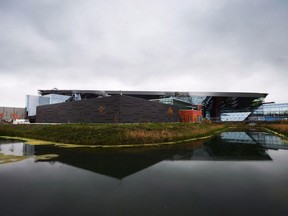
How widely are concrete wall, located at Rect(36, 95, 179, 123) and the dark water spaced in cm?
2575

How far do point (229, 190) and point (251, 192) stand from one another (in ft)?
2.62

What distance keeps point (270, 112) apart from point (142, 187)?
123125 mm

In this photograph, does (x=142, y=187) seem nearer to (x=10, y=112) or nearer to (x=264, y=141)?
(x=264, y=141)

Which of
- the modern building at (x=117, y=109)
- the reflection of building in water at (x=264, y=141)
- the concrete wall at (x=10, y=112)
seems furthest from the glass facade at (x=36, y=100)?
the reflection of building in water at (x=264, y=141)

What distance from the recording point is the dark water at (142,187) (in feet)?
20.2

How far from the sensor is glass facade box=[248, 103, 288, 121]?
103 metres

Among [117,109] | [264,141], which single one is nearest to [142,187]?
[264,141]

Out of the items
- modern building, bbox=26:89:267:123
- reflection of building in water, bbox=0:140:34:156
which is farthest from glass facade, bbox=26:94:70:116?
reflection of building in water, bbox=0:140:34:156

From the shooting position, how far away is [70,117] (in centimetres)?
4922

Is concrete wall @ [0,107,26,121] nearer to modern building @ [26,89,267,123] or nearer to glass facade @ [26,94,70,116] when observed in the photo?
glass facade @ [26,94,70,116]

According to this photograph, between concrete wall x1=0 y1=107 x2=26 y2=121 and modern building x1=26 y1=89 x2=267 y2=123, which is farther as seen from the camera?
concrete wall x1=0 y1=107 x2=26 y2=121

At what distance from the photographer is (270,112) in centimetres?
10844

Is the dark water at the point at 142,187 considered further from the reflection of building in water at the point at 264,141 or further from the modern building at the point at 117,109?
the modern building at the point at 117,109

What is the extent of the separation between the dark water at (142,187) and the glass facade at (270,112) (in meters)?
109
